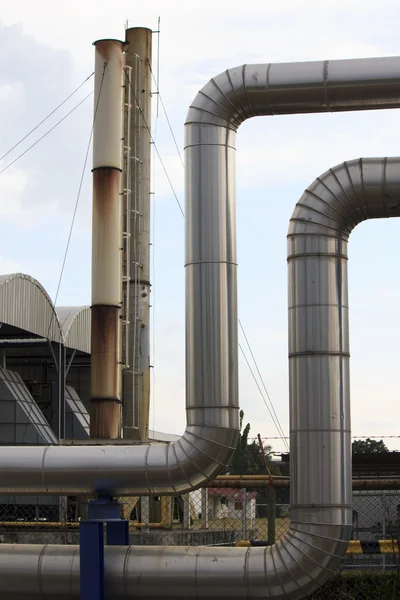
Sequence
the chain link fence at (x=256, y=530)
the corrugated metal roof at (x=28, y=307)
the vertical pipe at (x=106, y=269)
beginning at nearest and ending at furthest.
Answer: the chain link fence at (x=256, y=530) < the vertical pipe at (x=106, y=269) < the corrugated metal roof at (x=28, y=307)

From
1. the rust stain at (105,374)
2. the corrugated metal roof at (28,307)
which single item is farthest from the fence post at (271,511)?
the corrugated metal roof at (28,307)

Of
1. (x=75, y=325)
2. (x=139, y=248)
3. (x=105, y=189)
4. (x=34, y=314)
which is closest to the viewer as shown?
(x=105, y=189)

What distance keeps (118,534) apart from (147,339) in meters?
20.2

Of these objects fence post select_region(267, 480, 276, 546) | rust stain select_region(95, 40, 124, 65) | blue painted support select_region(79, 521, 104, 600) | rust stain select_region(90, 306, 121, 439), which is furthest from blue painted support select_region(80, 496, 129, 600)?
rust stain select_region(95, 40, 124, 65)

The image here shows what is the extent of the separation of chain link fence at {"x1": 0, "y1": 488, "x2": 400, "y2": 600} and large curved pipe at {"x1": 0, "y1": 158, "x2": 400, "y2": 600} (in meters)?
0.98

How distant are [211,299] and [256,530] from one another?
11.5 metres

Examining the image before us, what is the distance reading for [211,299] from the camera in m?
11.1

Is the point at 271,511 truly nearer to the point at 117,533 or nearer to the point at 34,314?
the point at 117,533

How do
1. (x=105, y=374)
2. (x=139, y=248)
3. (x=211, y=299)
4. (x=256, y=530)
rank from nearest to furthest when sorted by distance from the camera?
1. (x=211, y=299)
2. (x=256, y=530)
3. (x=105, y=374)
4. (x=139, y=248)

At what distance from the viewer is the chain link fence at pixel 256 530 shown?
1183 centimetres

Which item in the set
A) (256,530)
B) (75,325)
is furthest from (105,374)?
(75,325)

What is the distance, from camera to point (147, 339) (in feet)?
104

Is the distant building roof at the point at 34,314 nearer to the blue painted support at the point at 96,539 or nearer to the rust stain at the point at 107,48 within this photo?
the rust stain at the point at 107,48

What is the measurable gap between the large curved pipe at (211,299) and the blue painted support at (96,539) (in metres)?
0.21
